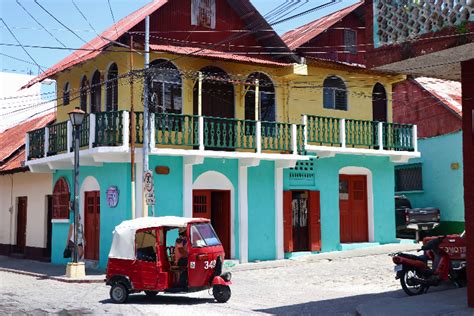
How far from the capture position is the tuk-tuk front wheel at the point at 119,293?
511 inches

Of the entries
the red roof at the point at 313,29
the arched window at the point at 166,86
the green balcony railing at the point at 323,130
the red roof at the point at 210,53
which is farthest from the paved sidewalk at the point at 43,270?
the red roof at the point at 313,29

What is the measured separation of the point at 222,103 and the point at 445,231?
11.3 meters

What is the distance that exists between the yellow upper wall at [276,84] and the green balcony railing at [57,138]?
4.38ft

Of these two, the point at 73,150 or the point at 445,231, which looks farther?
the point at 445,231

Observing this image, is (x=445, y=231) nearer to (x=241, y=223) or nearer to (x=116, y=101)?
(x=241, y=223)

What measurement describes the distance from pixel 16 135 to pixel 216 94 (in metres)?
12.8

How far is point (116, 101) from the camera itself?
1975 centimetres

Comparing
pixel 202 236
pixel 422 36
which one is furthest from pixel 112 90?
pixel 422 36

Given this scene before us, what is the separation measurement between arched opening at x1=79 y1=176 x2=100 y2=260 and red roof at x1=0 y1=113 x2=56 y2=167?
548 cm

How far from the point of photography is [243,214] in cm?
2030

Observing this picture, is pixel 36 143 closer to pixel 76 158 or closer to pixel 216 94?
pixel 76 158

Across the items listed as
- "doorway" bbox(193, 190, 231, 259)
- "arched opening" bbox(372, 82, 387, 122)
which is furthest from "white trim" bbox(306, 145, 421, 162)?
"doorway" bbox(193, 190, 231, 259)

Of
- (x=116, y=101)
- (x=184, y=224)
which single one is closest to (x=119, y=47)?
(x=116, y=101)

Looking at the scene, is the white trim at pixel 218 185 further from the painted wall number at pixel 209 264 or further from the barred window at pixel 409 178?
the barred window at pixel 409 178
